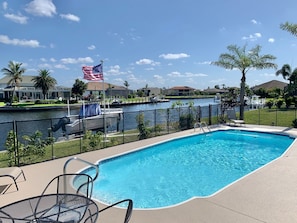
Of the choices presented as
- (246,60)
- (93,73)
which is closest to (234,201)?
(93,73)

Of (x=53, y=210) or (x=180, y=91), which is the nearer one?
(x=53, y=210)

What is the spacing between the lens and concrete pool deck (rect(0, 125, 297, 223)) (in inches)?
166

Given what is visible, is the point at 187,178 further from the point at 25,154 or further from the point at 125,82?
the point at 125,82

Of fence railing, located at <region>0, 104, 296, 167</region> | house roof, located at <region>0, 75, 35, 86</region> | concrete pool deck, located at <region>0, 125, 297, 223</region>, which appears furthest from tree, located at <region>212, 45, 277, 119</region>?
house roof, located at <region>0, 75, 35, 86</region>

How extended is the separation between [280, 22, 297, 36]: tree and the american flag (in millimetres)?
11791

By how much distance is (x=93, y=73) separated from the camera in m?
11.9

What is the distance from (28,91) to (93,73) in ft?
174

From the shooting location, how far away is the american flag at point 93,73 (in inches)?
464

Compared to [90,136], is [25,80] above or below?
above

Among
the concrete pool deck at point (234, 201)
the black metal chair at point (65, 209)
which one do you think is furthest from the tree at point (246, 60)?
the black metal chair at point (65, 209)

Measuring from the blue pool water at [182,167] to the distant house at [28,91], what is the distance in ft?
154

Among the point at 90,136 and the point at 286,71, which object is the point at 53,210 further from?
the point at 286,71

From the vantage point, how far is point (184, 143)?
494 inches

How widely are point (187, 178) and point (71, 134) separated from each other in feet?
31.3
